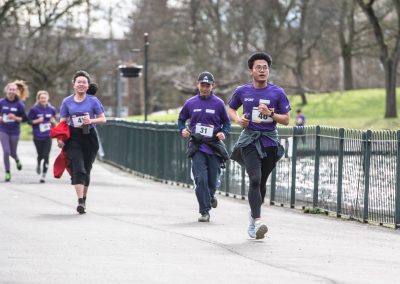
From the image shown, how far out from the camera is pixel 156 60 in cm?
6731

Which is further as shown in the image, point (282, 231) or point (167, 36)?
point (167, 36)

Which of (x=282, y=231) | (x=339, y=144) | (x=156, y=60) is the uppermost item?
(x=156, y=60)

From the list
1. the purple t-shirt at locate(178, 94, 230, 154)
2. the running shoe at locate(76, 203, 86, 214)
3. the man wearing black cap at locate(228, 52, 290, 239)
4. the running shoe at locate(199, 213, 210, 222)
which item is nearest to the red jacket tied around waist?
the running shoe at locate(76, 203, 86, 214)

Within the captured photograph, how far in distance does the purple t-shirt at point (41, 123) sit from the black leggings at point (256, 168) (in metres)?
10.5

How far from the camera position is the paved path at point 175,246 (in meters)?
8.48

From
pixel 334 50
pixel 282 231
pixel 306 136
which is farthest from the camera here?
pixel 334 50

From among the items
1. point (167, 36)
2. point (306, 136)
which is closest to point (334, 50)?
point (167, 36)

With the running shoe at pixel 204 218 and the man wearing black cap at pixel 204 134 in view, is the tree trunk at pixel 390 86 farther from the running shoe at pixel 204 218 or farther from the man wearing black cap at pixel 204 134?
the running shoe at pixel 204 218

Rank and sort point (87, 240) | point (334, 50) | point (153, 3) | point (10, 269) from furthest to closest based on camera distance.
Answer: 1. point (334, 50)
2. point (153, 3)
3. point (87, 240)
4. point (10, 269)

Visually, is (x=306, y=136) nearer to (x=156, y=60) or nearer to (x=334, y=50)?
(x=156, y=60)

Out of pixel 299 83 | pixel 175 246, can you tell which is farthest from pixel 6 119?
pixel 299 83

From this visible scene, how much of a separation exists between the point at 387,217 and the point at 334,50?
60.0 meters

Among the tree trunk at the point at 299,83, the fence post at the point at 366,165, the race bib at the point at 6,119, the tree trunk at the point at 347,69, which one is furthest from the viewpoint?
the tree trunk at the point at 347,69

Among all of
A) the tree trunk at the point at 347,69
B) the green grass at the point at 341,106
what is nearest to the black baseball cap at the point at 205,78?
the green grass at the point at 341,106
